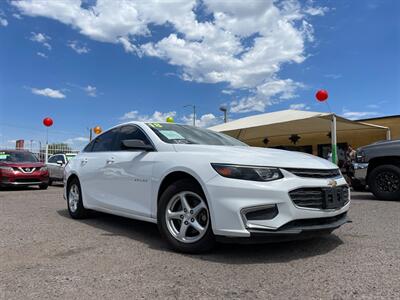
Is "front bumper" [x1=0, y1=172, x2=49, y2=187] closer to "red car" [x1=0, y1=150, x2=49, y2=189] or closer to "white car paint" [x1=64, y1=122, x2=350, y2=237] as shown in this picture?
"red car" [x1=0, y1=150, x2=49, y2=189]

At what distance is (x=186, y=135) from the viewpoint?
5.09 meters

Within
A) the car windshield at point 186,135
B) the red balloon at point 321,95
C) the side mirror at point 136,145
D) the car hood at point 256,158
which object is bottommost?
the car hood at point 256,158

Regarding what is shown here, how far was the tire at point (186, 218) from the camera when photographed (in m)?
4.05

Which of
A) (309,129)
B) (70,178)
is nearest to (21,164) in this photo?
(70,178)

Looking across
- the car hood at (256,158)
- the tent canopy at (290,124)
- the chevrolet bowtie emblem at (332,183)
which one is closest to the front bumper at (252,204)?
the car hood at (256,158)

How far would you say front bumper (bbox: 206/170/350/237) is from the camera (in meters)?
3.71

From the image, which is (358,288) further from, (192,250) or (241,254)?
(192,250)

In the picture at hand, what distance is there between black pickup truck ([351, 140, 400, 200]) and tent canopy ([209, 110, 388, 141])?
5.01 meters

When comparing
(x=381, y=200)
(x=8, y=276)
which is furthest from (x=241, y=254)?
(x=381, y=200)

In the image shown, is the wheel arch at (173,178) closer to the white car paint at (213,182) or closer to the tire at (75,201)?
the white car paint at (213,182)

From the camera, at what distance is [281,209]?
3.72 meters

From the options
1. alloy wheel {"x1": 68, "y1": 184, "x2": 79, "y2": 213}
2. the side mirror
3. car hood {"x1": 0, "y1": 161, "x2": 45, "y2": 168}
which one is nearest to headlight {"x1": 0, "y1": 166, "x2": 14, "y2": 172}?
car hood {"x1": 0, "y1": 161, "x2": 45, "y2": 168}

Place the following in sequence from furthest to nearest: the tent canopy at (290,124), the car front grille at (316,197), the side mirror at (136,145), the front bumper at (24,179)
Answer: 1. the tent canopy at (290,124)
2. the front bumper at (24,179)
3. the side mirror at (136,145)
4. the car front grille at (316,197)

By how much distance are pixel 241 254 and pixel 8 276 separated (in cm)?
220
